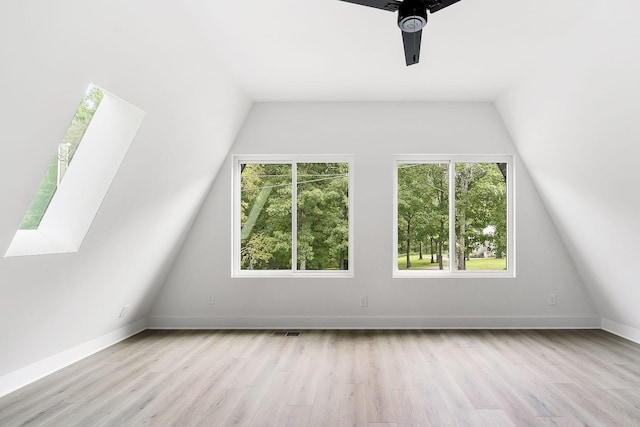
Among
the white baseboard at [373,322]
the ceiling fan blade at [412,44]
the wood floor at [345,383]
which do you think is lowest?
the wood floor at [345,383]

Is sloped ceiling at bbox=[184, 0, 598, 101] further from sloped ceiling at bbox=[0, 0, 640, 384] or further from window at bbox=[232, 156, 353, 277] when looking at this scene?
window at bbox=[232, 156, 353, 277]

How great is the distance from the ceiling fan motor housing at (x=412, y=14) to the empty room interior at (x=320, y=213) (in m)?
0.02

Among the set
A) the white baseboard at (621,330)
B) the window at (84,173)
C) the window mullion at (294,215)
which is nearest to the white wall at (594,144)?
the white baseboard at (621,330)

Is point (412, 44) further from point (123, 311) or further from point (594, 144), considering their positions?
point (123, 311)

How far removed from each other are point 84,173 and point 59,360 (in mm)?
1734

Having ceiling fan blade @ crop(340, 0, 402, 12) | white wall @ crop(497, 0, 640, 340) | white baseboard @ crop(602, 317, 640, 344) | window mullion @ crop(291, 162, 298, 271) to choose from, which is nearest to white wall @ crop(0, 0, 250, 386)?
window mullion @ crop(291, 162, 298, 271)

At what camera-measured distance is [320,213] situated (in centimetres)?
507

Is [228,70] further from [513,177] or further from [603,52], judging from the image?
[513,177]

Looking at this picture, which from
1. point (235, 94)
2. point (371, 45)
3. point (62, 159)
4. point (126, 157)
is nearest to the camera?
point (62, 159)

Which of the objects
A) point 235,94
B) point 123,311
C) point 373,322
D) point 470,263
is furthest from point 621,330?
point 123,311

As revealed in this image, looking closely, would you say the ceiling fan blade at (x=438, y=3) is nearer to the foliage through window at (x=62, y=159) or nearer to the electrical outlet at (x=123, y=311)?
the foliage through window at (x=62, y=159)

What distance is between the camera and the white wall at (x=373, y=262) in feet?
15.9

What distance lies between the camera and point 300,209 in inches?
200

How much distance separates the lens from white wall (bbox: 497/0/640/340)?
2711 mm
